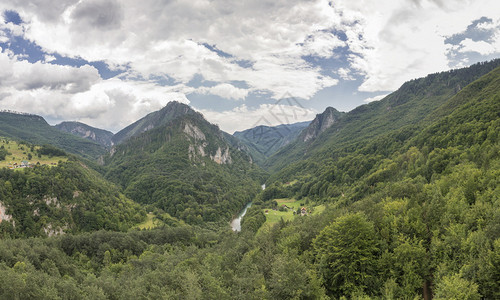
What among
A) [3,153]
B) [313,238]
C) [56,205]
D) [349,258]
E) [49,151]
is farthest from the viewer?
[49,151]

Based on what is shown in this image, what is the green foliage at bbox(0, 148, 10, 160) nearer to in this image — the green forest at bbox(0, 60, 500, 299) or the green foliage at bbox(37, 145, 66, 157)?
the green foliage at bbox(37, 145, 66, 157)

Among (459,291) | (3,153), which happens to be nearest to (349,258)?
(459,291)

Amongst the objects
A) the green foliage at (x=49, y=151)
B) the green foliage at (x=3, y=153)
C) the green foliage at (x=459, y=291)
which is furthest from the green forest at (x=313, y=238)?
the green foliage at (x=3, y=153)

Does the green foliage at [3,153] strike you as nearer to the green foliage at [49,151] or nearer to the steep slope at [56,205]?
the green foliage at [49,151]

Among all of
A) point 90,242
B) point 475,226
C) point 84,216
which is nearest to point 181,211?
point 84,216

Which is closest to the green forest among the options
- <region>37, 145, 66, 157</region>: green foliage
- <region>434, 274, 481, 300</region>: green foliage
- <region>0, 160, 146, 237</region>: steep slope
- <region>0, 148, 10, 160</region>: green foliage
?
<region>434, 274, 481, 300</region>: green foliage

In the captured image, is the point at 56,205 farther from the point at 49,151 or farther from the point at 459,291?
the point at 459,291

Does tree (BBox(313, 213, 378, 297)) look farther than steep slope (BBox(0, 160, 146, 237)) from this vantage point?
No
